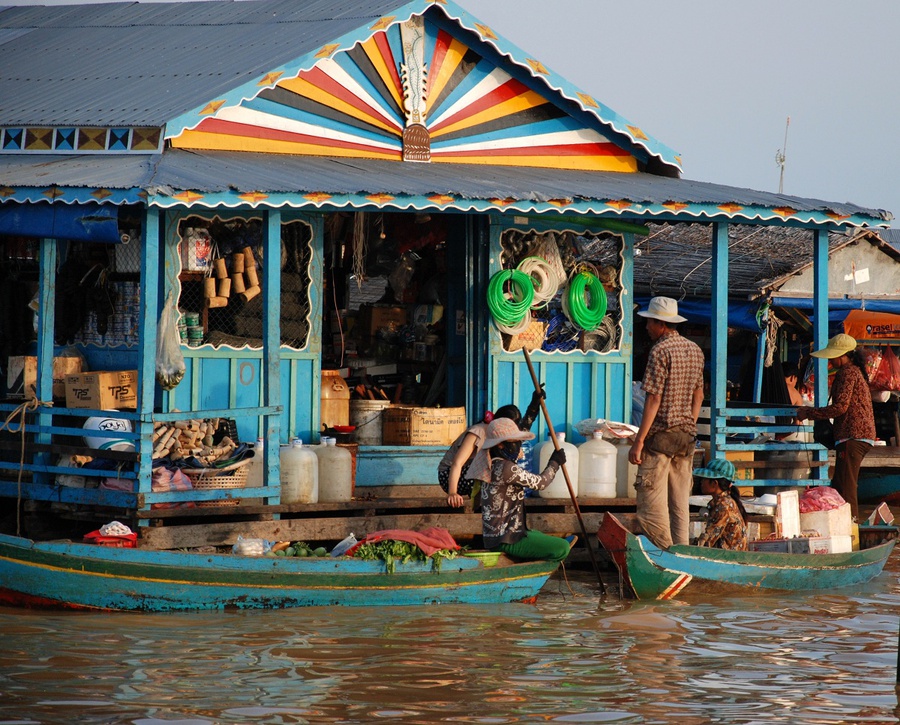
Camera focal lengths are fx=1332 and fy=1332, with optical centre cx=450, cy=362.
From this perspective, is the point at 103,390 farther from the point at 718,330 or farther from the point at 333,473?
the point at 718,330

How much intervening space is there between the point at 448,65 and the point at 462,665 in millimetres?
6291

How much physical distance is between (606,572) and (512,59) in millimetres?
4802

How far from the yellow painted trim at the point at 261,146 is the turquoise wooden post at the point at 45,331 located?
58.3 inches

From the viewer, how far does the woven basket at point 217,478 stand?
10.4 metres

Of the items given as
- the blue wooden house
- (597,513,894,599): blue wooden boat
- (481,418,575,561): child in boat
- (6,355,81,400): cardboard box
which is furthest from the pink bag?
(6,355,81,400): cardboard box

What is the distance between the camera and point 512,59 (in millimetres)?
12453

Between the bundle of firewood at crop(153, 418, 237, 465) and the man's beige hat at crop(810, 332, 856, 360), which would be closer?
the bundle of firewood at crop(153, 418, 237, 465)

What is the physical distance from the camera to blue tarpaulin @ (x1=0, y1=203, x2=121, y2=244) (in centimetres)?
975

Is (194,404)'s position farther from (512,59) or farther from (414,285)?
(512,59)

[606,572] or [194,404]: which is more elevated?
[194,404]

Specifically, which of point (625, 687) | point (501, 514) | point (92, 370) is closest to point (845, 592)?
Result: point (501, 514)

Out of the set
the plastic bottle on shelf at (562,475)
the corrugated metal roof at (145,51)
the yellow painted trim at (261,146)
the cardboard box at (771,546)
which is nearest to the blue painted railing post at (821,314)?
the cardboard box at (771,546)

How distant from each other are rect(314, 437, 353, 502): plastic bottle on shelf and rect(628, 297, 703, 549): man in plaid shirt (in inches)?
93.9

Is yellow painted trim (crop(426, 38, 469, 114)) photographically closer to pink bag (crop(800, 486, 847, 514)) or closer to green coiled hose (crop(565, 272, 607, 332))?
green coiled hose (crop(565, 272, 607, 332))
